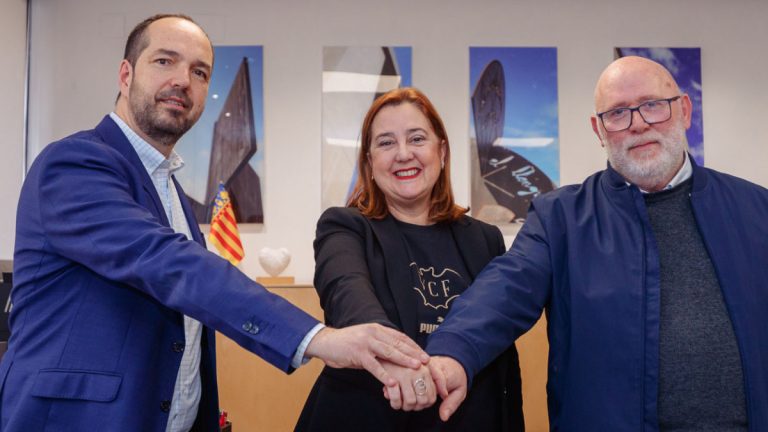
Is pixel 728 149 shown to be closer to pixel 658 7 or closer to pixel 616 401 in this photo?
pixel 658 7

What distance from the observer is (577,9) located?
4.55 meters

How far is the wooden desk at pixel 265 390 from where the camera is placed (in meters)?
3.65

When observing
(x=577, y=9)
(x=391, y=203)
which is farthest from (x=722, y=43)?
(x=391, y=203)

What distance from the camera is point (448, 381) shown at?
1554 mm

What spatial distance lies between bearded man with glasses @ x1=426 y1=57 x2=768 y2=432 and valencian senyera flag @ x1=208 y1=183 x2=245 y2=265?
104 inches

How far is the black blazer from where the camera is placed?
1698 millimetres

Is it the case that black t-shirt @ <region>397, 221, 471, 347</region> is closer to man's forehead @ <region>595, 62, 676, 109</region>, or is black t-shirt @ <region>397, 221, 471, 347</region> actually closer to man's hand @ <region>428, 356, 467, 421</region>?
man's hand @ <region>428, 356, 467, 421</region>

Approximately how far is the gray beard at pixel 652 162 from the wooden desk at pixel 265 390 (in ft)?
6.81

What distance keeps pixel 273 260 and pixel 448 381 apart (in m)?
2.57

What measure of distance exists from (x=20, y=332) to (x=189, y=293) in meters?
0.41

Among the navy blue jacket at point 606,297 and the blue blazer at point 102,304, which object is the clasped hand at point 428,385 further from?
the blue blazer at point 102,304

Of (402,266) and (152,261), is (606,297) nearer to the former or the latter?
(402,266)

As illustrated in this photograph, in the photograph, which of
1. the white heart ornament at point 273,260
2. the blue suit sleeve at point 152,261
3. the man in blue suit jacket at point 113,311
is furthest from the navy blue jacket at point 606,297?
the white heart ornament at point 273,260

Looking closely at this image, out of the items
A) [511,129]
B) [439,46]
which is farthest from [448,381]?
[439,46]
